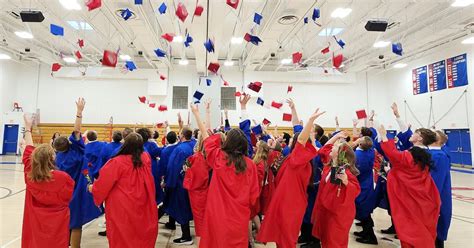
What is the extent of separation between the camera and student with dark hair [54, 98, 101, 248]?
10.7ft

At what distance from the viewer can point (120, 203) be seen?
106 inches

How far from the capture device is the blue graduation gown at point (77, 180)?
330 cm

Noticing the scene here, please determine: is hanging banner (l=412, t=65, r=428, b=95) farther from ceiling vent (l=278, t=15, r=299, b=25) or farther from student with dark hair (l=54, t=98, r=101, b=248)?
student with dark hair (l=54, t=98, r=101, b=248)

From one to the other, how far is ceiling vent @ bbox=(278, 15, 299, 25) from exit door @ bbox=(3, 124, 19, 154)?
48.3 ft

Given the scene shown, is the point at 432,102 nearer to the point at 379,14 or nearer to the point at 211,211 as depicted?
the point at 379,14

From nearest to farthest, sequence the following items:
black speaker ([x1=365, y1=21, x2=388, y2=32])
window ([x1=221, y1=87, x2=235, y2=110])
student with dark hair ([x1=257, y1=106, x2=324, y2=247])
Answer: student with dark hair ([x1=257, y1=106, x2=324, y2=247]) → black speaker ([x1=365, y1=21, x2=388, y2=32]) → window ([x1=221, y1=87, x2=235, y2=110])

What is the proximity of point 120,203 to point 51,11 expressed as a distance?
8494 millimetres

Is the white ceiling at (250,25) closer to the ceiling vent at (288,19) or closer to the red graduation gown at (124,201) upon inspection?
the ceiling vent at (288,19)

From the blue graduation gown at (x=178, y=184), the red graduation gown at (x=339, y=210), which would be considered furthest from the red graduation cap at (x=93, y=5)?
the red graduation gown at (x=339, y=210)

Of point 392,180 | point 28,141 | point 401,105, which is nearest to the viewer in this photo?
point 28,141

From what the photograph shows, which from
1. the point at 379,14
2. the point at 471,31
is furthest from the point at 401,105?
the point at 379,14

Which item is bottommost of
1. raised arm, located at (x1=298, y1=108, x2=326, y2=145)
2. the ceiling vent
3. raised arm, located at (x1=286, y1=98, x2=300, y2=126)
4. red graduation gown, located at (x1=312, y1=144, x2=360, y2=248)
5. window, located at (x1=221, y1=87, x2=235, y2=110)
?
red graduation gown, located at (x1=312, y1=144, x2=360, y2=248)

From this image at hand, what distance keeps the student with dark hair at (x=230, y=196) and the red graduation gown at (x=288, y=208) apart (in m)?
0.35

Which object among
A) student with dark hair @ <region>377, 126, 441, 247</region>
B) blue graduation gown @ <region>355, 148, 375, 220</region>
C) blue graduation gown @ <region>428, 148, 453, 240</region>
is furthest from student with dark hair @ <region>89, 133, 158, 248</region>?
blue graduation gown @ <region>428, 148, 453, 240</region>
